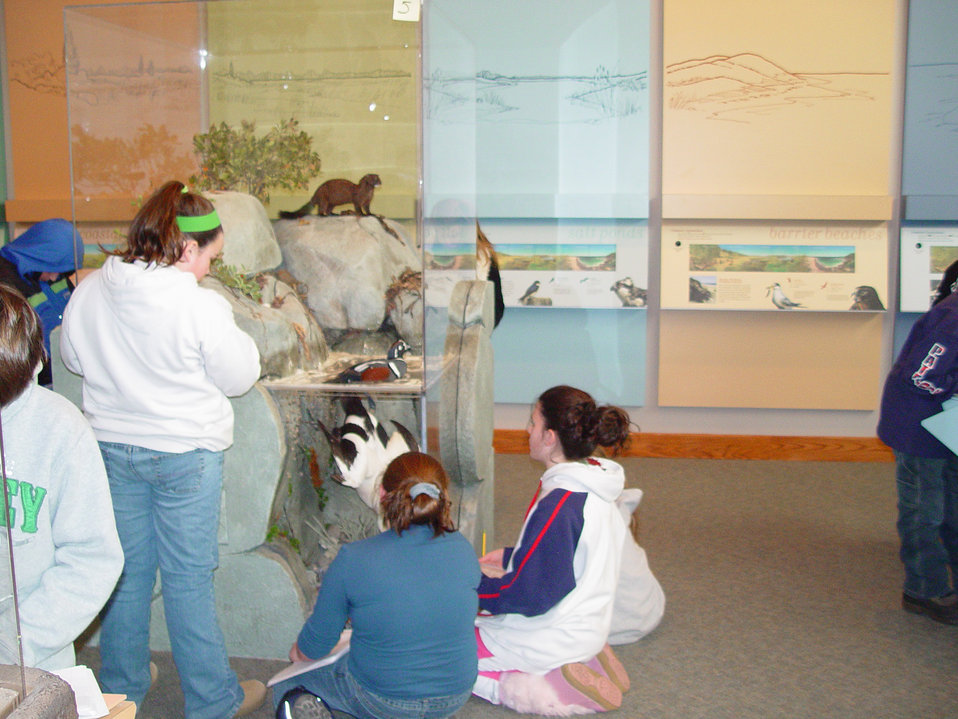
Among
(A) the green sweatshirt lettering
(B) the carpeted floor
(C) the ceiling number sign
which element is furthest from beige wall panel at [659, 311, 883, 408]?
(A) the green sweatshirt lettering

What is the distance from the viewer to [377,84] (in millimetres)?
2760

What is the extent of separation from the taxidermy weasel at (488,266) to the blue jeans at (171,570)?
2089 mm

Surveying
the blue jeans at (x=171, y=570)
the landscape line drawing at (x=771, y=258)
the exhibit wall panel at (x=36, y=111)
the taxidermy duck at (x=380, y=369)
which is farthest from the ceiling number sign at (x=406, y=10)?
the exhibit wall panel at (x=36, y=111)

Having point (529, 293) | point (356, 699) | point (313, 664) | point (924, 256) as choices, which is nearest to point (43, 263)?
point (313, 664)

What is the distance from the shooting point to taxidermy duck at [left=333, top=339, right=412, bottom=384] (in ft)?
8.87

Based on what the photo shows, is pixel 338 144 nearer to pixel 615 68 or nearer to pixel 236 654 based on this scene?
pixel 236 654

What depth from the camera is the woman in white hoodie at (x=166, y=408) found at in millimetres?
2115

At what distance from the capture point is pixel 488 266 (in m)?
4.42

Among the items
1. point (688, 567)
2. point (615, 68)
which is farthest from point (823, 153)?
point (688, 567)

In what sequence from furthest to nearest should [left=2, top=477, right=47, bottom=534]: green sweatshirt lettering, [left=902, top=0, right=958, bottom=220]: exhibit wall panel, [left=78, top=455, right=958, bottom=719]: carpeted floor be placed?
1. [left=902, top=0, right=958, bottom=220]: exhibit wall panel
2. [left=78, top=455, right=958, bottom=719]: carpeted floor
3. [left=2, top=477, right=47, bottom=534]: green sweatshirt lettering

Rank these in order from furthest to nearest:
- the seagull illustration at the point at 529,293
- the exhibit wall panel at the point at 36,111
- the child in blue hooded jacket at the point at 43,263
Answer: the exhibit wall panel at the point at 36,111 < the seagull illustration at the point at 529,293 < the child in blue hooded jacket at the point at 43,263

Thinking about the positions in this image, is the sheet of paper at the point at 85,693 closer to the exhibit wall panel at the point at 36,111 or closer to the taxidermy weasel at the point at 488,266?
the taxidermy weasel at the point at 488,266

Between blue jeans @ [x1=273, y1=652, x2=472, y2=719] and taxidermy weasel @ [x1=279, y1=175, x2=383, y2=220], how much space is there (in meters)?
1.45

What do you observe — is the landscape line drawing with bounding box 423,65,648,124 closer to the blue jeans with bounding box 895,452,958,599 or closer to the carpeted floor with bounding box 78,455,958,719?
the carpeted floor with bounding box 78,455,958,719
